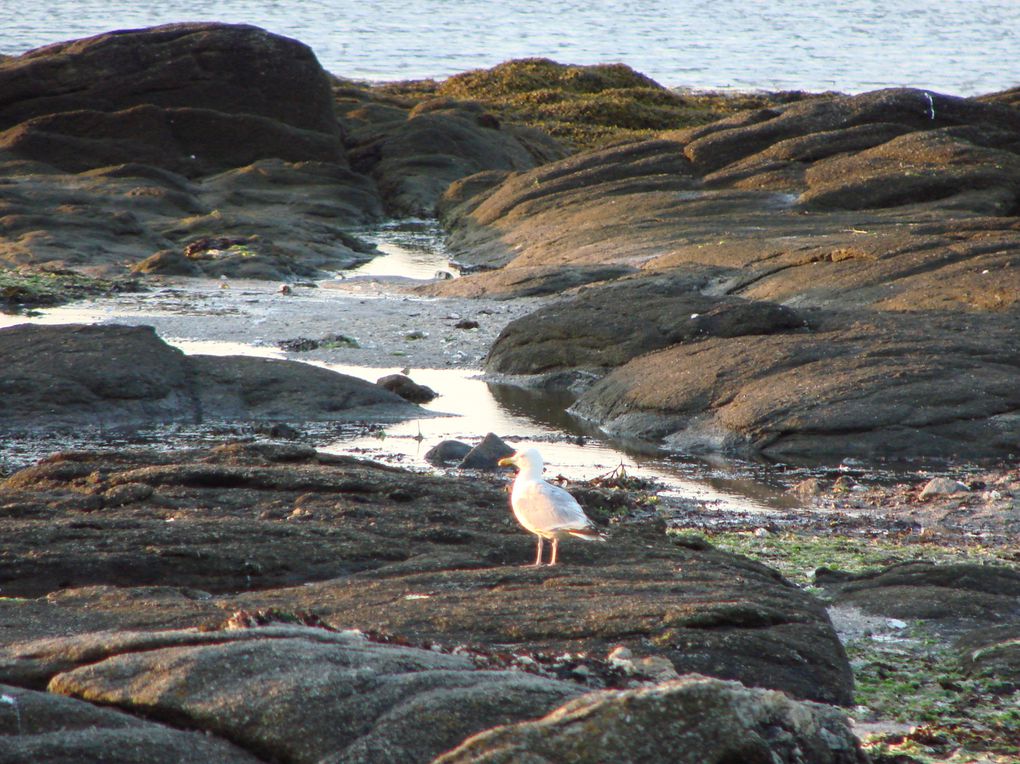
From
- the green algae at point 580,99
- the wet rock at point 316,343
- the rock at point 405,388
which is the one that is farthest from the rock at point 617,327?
the green algae at point 580,99

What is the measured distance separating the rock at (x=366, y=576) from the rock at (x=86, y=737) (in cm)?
40

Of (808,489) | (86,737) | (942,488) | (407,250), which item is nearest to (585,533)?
(86,737)

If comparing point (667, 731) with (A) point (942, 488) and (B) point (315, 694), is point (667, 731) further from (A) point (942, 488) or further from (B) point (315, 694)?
(A) point (942, 488)

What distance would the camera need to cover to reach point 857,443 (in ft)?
39.3

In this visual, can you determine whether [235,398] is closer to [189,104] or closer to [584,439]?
[584,439]

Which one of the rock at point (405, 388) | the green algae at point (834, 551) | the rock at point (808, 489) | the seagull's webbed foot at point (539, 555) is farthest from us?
the rock at point (405, 388)

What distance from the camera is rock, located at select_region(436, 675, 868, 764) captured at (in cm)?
340

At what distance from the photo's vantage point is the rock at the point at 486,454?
11234mm

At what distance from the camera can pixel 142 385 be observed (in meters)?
13.2

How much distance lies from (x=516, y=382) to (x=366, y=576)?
8.77 meters

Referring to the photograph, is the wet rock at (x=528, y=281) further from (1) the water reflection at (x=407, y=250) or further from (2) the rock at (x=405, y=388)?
(2) the rock at (x=405, y=388)

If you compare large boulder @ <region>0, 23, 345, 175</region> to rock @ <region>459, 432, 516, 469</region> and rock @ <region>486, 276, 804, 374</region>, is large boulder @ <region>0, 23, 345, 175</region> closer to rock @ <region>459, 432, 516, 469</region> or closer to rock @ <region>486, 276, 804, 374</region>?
rock @ <region>486, 276, 804, 374</region>

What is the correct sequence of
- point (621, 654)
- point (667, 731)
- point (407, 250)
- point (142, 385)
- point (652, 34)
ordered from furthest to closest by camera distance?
point (652, 34) < point (407, 250) < point (142, 385) < point (621, 654) < point (667, 731)

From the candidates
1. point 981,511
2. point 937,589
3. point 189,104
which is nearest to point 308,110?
point 189,104
